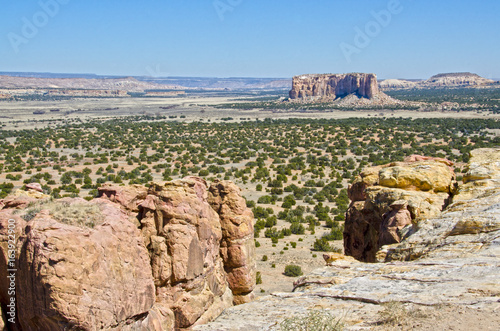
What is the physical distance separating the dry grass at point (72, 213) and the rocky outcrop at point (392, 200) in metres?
8.82

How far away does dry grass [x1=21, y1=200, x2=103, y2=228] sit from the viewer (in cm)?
937

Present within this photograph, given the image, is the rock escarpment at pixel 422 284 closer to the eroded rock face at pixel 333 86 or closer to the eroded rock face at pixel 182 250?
the eroded rock face at pixel 182 250

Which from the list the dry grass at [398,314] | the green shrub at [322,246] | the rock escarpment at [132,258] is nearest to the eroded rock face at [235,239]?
the rock escarpment at [132,258]

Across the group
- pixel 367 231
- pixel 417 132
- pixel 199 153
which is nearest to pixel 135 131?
pixel 199 153

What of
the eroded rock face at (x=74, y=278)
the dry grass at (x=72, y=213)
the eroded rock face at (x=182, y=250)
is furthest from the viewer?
the eroded rock face at (x=182, y=250)

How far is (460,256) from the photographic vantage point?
10.7 m

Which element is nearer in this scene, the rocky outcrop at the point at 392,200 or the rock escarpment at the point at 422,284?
the rock escarpment at the point at 422,284

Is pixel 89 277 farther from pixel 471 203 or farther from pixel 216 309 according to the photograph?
pixel 471 203

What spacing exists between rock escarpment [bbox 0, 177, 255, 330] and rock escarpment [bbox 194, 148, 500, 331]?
169 centimetres

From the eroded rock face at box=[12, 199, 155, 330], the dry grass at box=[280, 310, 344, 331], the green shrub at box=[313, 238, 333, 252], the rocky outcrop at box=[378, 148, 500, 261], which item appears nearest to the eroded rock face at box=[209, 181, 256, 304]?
the rocky outcrop at box=[378, 148, 500, 261]

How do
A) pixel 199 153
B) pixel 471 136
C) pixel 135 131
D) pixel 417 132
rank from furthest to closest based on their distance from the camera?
pixel 135 131 < pixel 417 132 < pixel 471 136 < pixel 199 153

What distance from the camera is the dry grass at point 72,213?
9367mm

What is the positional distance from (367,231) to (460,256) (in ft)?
17.1

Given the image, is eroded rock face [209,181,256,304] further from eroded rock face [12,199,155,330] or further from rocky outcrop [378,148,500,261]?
eroded rock face [12,199,155,330]
